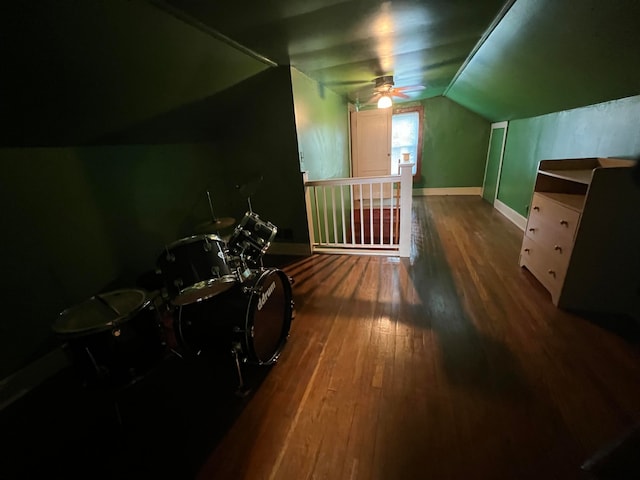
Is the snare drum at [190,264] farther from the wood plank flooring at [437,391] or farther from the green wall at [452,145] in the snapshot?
the green wall at [452,145]

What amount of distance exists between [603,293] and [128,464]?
3010 millimetres

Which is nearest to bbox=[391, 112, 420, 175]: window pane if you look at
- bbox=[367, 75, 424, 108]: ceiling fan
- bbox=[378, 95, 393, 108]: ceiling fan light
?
bbox=[367, 75, 424, 108]: ceiling fan

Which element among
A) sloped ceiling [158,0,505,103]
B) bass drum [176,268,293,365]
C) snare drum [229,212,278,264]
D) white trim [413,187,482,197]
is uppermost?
sloped ceiling [158,0,505,103]

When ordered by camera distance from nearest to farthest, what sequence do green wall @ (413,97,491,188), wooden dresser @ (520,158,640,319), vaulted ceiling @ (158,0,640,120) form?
Result: vaulted ceiling @ (158,0,640,120) < wooden dresser @ (520,158,640,319) < green wall @ (413,97,491,188)

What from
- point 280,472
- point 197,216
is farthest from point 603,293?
point 197,216

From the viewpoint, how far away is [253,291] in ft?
4.48

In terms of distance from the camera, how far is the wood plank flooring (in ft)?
3.56

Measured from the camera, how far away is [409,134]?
6141mm

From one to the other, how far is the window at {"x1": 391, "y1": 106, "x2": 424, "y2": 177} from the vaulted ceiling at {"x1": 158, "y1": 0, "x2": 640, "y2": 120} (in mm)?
2982

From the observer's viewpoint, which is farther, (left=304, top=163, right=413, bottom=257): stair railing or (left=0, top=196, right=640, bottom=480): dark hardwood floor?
(left=304, top=163, right=413, bottom=257): stair railing

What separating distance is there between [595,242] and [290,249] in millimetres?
2799

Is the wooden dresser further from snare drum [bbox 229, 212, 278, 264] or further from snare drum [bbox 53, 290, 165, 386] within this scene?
snare drum [bbox 53, 290, 165, 386]

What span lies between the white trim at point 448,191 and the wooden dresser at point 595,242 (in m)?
3.97

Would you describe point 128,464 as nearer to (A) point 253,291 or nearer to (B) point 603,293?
(A) point 253,291
